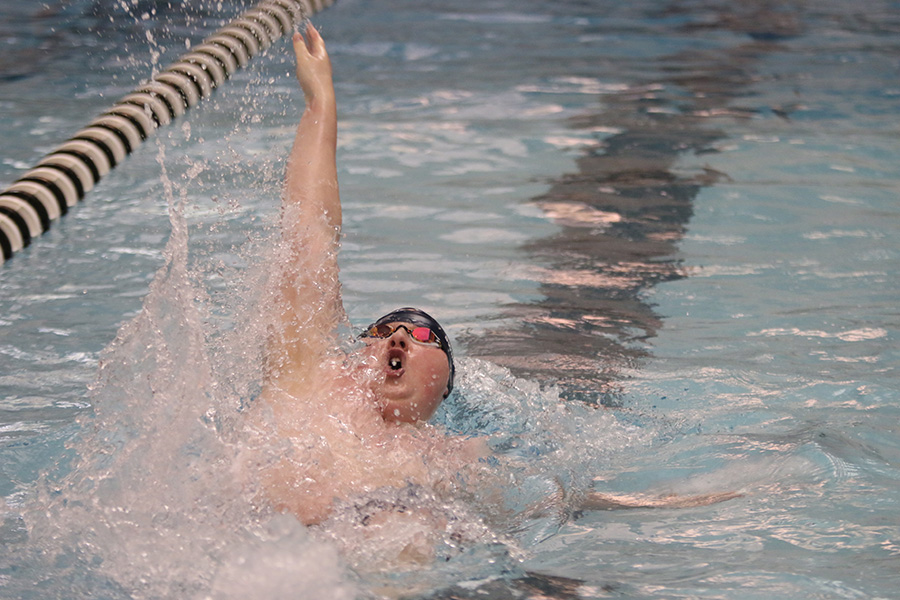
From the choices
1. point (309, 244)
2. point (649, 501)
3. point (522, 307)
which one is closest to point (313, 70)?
point (309, 244)

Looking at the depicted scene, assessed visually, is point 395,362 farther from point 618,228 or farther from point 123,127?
point 618,228

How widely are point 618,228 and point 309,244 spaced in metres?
1.71

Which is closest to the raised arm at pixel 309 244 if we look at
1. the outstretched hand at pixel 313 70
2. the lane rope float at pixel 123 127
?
the outstretched hand at pixel 313 70

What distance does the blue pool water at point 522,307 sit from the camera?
189cm

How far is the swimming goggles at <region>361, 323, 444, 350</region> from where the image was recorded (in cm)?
224

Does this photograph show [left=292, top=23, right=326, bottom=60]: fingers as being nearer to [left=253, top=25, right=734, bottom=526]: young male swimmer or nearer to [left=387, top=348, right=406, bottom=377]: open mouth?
[left=253, top=25, right=734, bottom=526]: young male swimmer

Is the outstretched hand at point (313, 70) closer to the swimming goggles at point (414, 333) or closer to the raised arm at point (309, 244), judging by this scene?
the raised arm at point (309, 244)

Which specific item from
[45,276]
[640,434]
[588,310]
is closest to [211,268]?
[45,276]

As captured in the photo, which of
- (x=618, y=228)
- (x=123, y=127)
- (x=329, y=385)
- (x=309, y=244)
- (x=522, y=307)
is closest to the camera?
(x=329, y=385)

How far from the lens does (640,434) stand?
2471 millimetres

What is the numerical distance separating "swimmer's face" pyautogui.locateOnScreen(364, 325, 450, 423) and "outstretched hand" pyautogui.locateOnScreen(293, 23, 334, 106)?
68 centimetres

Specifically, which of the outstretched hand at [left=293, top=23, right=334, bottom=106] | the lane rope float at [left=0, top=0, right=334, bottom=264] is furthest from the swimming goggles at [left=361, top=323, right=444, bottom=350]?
the lane rope float at [left=0, top=0, right=334, bottom=264]

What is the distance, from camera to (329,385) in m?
2.18

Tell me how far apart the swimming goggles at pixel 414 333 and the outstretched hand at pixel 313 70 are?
0.64 meters
